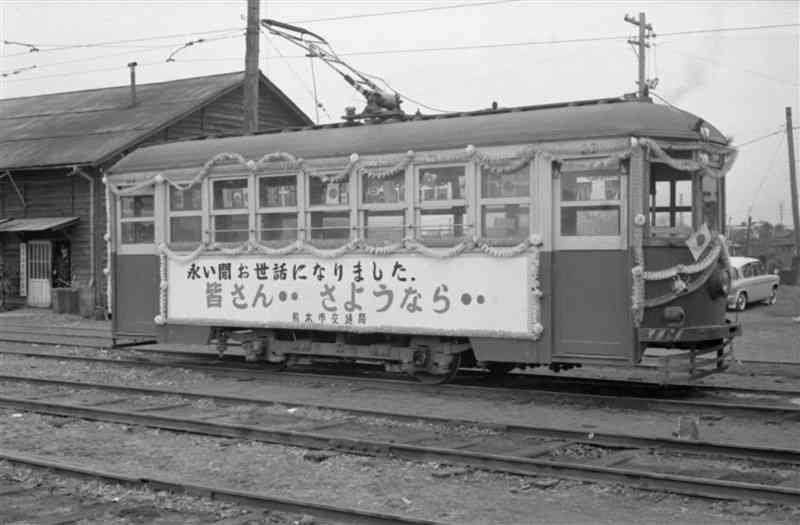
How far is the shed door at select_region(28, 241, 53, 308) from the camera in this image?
2881 cm

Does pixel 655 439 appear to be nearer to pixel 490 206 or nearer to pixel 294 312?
pixel 490 206

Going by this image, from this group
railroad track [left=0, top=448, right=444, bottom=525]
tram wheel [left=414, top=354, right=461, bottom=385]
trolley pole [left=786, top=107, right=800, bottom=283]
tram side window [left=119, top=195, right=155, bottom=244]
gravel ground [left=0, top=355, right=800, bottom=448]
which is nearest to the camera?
railroad track [left=0, top=448, right=444, bottom=525]

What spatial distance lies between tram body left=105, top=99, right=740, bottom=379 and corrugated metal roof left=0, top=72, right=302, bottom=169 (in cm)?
1430

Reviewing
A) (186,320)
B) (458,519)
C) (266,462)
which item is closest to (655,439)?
(458,519)

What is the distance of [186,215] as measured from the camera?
13602 mm

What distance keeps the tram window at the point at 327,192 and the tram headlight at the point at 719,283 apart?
14.0 feet

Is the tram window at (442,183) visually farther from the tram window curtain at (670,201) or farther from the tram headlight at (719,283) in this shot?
the tram headlight at (719,283)

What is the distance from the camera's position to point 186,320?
13.6m

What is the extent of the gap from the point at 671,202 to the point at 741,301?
16375mm

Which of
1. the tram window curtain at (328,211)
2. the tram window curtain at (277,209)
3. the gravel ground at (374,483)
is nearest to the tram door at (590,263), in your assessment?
the tram window curtain at (328,211)

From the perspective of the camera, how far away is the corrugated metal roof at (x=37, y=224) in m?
27.3

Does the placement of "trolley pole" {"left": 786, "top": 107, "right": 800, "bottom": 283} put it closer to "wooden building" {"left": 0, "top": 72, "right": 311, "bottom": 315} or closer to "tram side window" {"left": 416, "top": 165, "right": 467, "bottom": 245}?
"wooden building" {"left": 0, "top": 72, "right": 311, "bottom": 315}

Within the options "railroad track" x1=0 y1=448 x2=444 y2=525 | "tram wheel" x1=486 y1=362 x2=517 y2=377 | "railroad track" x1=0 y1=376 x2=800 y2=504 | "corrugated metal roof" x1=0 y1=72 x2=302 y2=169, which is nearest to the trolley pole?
"corrugated metal roof" x1=0 y1=72 x2=302 y2=169

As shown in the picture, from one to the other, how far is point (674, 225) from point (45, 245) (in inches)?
885
